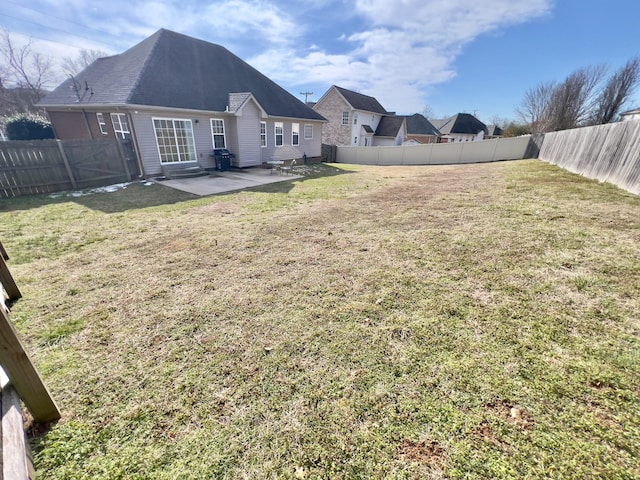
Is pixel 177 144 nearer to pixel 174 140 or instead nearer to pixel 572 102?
pixel 174 140

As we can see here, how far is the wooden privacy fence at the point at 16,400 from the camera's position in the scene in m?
1.27

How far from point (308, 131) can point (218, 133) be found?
7.53 m

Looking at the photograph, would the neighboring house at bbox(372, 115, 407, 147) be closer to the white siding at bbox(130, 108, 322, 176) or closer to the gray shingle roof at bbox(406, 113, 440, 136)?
the gray shingle roof at bbox(406, 113, 440, 136)

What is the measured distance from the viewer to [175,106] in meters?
11.5

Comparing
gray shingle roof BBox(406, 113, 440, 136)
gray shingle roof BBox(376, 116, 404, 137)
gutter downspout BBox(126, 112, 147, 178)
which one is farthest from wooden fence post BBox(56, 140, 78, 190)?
gray shingle roof BBox(406, 113, 440, 136)

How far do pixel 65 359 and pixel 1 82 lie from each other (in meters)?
47.0

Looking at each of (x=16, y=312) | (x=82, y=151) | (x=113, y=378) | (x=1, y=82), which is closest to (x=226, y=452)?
(x=113, y=378)

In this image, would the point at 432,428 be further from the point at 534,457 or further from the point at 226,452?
the point at 226,452

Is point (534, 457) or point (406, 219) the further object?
point (406, 219)

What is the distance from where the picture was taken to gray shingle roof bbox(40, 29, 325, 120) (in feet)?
37.5

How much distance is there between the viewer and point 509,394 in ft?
6.68

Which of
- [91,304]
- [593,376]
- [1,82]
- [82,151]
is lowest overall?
[91,304]

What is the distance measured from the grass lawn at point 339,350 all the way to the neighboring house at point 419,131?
39.2 metres

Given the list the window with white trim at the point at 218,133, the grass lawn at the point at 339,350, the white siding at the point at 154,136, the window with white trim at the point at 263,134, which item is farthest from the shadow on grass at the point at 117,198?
the window with white trim at the point at 263,134
